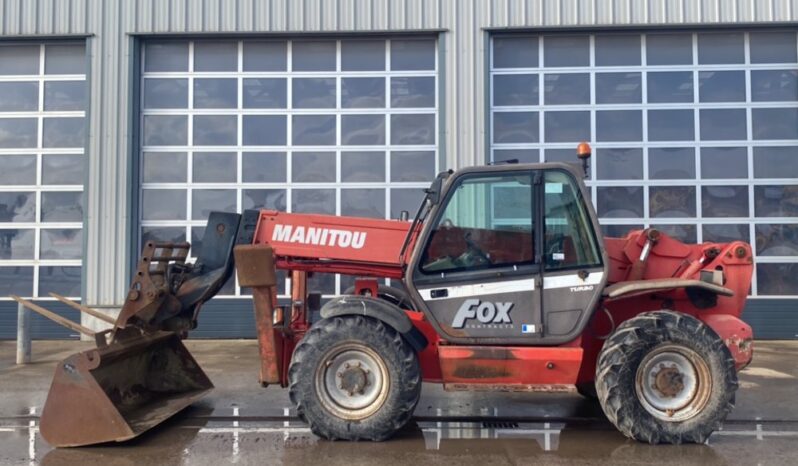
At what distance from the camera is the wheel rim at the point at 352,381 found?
5828 millimetres

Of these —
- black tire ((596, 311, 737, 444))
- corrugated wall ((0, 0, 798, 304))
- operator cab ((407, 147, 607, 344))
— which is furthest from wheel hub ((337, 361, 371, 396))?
corrugated wall ((0, 0, 798, 304))

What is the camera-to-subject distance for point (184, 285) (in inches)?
252

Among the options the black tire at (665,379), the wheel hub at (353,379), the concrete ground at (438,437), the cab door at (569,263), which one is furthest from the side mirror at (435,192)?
the concrete ground at (438,437)

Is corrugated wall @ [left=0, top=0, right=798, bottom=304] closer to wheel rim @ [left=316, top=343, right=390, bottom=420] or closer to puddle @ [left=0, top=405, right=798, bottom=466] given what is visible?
puddle @ [left=0, top=405, right=798, bottom=466]

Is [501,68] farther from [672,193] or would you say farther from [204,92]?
[204,92]

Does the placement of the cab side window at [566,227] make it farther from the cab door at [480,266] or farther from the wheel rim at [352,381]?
the wheel rim at [352,381]

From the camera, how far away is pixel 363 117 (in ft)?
43.6

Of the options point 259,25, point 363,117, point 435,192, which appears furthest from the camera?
point 363,117

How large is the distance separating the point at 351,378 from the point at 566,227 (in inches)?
92.3

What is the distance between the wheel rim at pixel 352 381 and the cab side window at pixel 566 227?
1786 mm

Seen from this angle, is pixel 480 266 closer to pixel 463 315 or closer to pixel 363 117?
pixel 463 315

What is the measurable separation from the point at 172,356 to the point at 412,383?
2.93 meters

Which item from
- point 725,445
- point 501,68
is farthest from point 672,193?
point 725,445

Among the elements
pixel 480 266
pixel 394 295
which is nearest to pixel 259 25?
pixel 394 295
